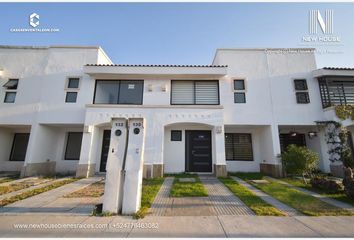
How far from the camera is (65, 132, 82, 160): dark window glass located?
10.5 m

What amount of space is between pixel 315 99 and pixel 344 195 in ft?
20.1

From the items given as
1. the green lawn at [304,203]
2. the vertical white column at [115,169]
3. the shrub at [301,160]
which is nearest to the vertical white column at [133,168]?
the vertical white column at [115,169]

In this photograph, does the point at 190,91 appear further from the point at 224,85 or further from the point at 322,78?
the point at 322,78

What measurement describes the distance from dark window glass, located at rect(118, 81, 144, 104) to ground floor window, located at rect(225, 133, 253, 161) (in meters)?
6.02

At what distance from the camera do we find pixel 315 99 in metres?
9.66

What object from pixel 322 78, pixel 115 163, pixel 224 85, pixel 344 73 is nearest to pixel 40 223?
pixel 115 163

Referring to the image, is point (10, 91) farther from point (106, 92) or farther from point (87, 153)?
point (87, 153)

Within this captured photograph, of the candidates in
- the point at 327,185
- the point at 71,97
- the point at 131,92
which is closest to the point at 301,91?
the point at 327,185

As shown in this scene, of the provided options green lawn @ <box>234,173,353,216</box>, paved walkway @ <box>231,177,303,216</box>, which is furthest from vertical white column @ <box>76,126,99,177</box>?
green lawn @ <box>234,173,353,216</box>

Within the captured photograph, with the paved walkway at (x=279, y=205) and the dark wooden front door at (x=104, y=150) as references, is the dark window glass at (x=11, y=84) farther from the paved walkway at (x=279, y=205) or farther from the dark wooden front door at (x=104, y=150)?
the paved walkway at (x=279, y=205)

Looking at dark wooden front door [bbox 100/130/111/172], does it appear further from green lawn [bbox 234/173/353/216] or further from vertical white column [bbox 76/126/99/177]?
green lawn [bbox 234/173/353/216]

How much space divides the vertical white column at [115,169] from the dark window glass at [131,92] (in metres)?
5.77

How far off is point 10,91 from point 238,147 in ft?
47.1

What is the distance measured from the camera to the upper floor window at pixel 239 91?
32.2 ft
